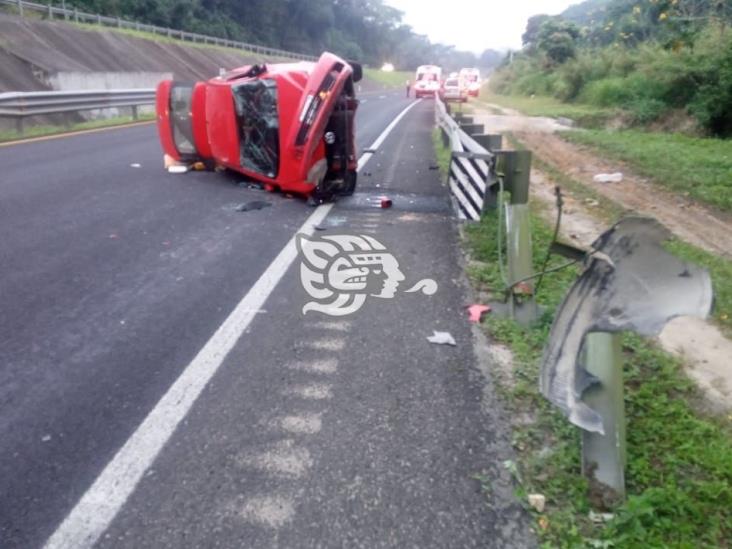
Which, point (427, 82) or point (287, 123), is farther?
point (427, 82)

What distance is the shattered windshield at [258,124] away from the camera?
8.02 m

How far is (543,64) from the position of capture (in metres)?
39.6

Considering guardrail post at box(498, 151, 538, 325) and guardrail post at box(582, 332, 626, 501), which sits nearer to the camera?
guardrail post at box(582, 332, 626, 501)

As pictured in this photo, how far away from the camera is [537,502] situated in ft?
8.78

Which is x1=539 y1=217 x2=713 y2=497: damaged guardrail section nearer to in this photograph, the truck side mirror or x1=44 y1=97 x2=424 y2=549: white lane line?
x1=44 y1=97 x2=424 y2=549: white lane line

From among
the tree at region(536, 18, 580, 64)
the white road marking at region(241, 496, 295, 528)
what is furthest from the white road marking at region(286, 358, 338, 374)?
the tree at region(536, 18, 580, 64)

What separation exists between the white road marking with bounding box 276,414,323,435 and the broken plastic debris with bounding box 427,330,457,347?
3.86ft

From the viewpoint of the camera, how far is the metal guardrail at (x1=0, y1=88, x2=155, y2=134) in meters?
14.1

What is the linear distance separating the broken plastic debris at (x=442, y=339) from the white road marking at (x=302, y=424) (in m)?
1.18

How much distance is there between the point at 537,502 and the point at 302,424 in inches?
46.4

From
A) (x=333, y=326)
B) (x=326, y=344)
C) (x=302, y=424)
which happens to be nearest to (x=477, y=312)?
(x=333, y=326)

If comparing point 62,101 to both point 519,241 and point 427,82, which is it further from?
point 427,82

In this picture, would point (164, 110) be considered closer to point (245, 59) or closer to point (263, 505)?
point (263, 505)

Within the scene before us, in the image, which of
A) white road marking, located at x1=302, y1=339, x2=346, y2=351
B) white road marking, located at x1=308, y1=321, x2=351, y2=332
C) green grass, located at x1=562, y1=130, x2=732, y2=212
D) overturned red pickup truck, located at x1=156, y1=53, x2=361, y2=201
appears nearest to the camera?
white road marking, located at x1=302, y1=339, x2=346, y2=351
